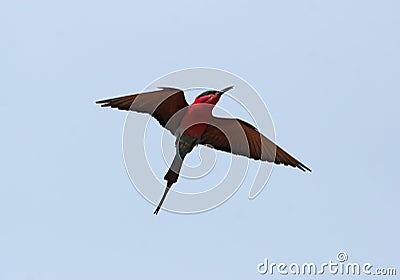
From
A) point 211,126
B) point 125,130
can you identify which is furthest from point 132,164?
point 211,126

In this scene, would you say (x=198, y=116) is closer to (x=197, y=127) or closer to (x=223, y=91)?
(x=197, y=127)

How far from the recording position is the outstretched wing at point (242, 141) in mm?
14109

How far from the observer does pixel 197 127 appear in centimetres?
1416

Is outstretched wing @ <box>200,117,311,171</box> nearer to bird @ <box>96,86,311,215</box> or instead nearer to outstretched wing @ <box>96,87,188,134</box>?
bird @ <box>96,86,311,215</box>

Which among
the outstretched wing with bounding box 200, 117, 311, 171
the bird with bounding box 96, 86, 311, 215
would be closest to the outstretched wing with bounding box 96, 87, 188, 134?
the bird with bounding box 96, 86, 311, 215

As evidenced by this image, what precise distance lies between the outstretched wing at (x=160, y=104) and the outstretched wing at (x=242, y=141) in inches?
19.7

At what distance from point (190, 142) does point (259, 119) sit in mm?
1130

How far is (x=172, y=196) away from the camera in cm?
1396

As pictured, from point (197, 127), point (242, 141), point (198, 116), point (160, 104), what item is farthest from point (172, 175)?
point (242, 141)

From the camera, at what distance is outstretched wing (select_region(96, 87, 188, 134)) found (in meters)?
13.7

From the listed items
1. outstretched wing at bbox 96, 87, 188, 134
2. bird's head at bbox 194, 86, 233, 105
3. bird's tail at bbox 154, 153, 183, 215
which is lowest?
bird's tail at bbox 154, 153, 183, 215

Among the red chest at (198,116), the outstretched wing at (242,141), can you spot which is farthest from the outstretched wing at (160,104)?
the outstretched wing at (242,141)

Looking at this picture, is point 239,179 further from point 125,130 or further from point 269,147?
point 125,130

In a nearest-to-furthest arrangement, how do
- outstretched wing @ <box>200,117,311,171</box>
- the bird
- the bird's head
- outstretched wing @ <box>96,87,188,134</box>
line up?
outstretched wing @ <box>96,87,188,134</box>, the bird, the bird's head, outstretched wing @ <box>200,117,311,171</box>
